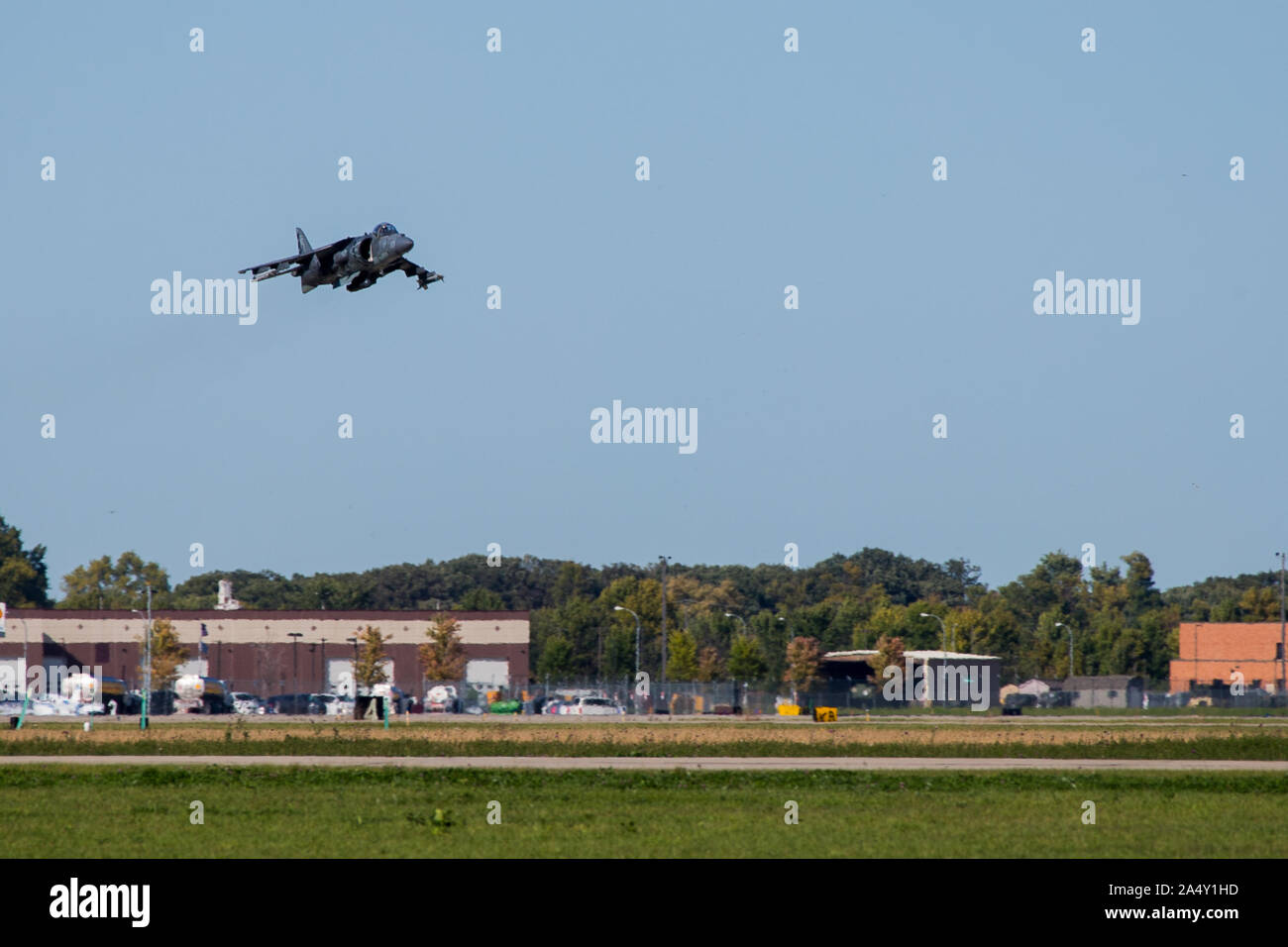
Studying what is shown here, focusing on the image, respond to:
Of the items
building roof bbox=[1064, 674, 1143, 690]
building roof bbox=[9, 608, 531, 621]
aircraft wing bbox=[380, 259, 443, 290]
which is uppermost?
aircraft wing bbox=[380, 259, 443, 290]

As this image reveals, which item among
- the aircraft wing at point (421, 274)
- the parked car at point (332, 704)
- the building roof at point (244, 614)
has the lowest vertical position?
the parked car at point (332, 704)

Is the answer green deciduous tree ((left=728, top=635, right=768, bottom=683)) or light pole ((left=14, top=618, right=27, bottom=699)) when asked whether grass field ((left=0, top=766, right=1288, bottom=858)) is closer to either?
light pole ((left=14, top=618, right=27, bottom=699))

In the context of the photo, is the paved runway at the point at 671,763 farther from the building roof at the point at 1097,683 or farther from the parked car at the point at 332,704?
the building roof at the point at 1097,683

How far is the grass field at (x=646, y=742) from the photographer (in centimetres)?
4550

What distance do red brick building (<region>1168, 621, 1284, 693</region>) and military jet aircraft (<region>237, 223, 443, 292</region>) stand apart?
105910mm

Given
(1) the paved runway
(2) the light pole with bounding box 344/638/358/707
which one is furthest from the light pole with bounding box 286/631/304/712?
(1) the paved runway

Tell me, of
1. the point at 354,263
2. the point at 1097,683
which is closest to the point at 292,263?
the point at 354,263

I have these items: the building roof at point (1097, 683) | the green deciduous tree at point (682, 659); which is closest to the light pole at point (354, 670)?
the green deciduous tree at point (682, 659)

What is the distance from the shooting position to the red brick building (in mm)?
136000

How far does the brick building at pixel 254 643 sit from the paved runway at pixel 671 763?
273ft

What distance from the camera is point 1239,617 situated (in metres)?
170

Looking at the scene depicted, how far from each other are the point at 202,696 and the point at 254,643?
2895 centimetres
